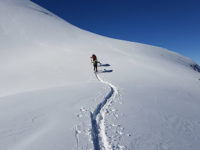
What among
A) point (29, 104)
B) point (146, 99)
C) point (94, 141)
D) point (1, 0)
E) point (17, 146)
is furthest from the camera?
point (1, 0)

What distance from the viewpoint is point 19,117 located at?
462 centimetres

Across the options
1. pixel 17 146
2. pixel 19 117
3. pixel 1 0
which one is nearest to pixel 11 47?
pixel 19 117

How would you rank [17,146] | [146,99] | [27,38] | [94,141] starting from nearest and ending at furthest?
[17,146], [94,141], [146,99], [27,38]

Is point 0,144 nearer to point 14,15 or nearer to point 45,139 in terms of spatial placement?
point 45,139

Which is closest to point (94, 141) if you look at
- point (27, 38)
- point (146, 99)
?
point (146, 99)

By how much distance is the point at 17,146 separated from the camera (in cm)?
322

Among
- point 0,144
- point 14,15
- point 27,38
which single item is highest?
point 14,15

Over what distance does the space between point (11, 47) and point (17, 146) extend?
26353mm

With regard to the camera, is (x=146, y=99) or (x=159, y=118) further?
(x=146, y=99)

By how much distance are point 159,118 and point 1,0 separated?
6137 centimetres

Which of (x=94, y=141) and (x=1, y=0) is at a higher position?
(x=1, y=0)

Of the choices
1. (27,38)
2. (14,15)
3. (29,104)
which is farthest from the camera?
(14,15)

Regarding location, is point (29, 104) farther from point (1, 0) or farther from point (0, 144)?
point (1, 0)

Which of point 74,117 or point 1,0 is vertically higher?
point 1,0
